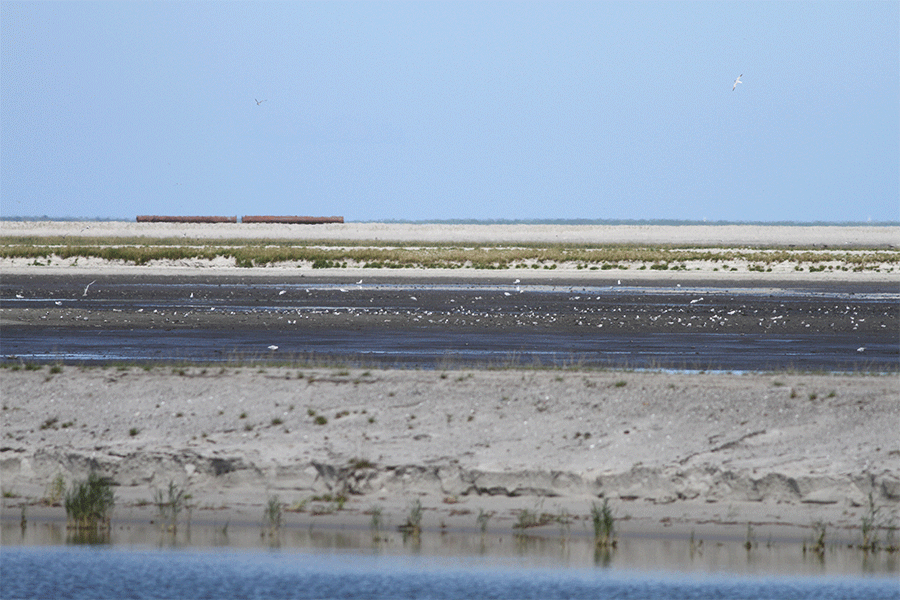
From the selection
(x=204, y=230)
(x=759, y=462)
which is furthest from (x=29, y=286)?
(x=204, y=230)

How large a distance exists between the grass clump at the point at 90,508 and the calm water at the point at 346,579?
3.45ft

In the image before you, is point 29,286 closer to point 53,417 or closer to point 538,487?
point 53,417

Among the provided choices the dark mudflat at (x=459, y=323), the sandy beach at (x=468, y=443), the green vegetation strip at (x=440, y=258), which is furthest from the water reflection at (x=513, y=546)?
the green vegetation strip at (x=440, y=258)

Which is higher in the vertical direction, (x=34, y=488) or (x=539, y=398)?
(x=539, y=398)

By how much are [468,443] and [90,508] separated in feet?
16.2

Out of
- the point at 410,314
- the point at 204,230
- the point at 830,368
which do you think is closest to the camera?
the point at 830,368

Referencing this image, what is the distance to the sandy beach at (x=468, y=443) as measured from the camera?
539 inches

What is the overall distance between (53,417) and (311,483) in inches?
183

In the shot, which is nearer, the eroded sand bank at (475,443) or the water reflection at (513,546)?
Answer: the water reflection at (513,546)

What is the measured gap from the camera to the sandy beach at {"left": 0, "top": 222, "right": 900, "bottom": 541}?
45.0ft

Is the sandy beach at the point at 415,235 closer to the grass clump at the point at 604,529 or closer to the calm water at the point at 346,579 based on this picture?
the grass clump at the point at 604,529

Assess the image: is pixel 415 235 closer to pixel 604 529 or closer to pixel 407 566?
pixel 604 529

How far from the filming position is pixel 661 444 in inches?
584

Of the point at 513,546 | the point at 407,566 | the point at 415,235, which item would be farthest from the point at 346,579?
the point at 415,235
